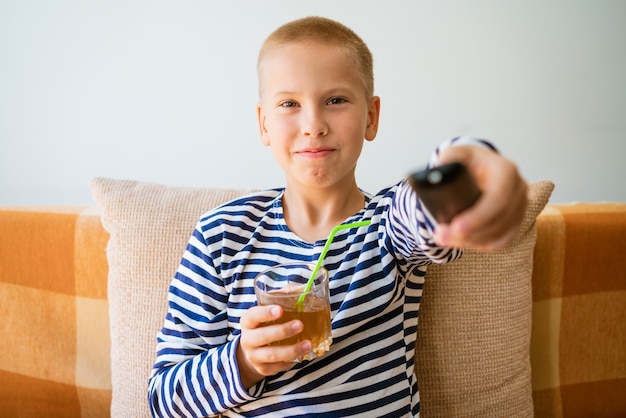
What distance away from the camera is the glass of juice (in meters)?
0.91

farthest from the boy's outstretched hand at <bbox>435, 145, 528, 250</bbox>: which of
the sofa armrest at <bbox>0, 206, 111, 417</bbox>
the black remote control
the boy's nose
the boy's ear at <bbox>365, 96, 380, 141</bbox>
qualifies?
the sofa armrest at <bbox>0, 206, 111, 417</bbox>

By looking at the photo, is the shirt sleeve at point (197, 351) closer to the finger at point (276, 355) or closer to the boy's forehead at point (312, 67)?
the finger at point (276, 355)

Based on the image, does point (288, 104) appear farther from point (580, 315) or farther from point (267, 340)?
point (580, 315)

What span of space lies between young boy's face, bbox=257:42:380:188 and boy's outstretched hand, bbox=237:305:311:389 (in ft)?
1.03

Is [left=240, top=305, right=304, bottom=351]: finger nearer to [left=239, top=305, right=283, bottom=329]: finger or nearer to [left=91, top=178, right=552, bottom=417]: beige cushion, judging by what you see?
[left=239, top=305, right=283, bottom=329]: finger

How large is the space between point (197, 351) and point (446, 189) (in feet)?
2.24

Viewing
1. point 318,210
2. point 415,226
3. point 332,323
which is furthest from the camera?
point 318,210

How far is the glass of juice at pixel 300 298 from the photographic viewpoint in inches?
35.9

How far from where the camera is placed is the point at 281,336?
0.90 meters

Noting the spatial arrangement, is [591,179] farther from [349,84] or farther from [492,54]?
[349,84]

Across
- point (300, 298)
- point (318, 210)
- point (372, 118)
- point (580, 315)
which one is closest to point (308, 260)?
point (318, 210)

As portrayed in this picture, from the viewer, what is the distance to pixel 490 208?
0.63 meters

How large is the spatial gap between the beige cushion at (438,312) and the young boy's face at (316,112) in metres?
0.33

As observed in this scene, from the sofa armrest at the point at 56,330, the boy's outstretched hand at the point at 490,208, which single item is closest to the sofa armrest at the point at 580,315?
the boy's outstretched hand at the point at 490,208
